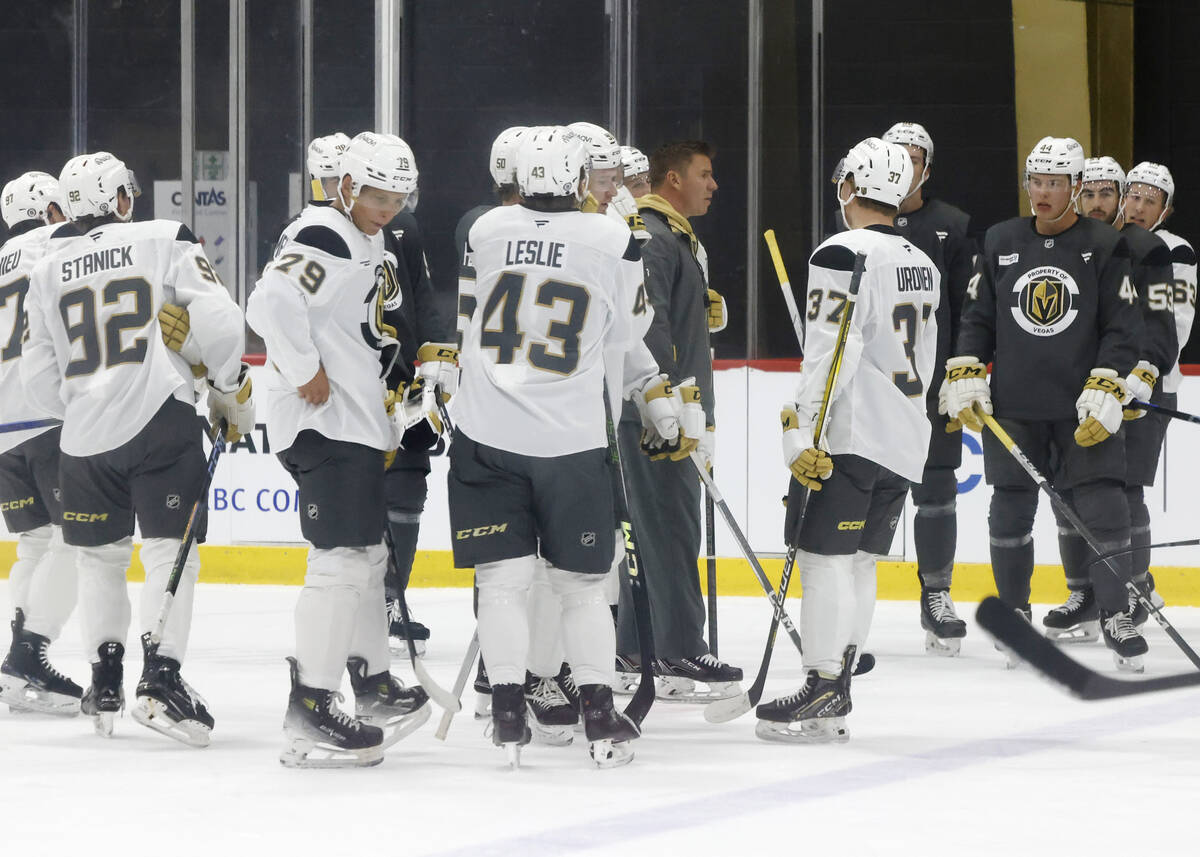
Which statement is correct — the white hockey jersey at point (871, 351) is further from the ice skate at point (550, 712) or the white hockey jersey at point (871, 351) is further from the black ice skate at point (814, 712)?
the ice skate at point (550, 712)

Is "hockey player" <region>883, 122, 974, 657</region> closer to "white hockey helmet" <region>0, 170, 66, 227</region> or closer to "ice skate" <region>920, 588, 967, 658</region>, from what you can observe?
"ice skate" <region>920, 588, 967, 658</region>

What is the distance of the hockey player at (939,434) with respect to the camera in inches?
208

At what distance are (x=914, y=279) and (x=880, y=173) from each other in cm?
24

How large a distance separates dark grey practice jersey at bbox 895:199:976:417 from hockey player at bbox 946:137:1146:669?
0.11m

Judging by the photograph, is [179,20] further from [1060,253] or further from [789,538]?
[789,538]

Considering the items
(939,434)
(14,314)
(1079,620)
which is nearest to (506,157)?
(14,314)

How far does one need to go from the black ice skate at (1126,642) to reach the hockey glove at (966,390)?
2.07 feet

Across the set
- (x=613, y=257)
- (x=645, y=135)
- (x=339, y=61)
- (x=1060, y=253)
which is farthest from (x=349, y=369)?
(x=645, y=135)

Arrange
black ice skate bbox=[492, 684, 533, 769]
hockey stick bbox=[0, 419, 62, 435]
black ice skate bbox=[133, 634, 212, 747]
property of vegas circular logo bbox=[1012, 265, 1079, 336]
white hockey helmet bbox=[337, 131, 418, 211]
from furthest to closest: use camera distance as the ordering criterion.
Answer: property of vegas circular logo bbox=[1012, 265, 1079, 336] → hockey stick bbox=[0, 419, 62, 435] → black ice skate bbox=[133, 634, 212, 747] → white hockey helmet bbox=[337, 131, 418, 211] → black ice skate bbox=[492, 684, 533, 769]

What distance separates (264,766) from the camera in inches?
140

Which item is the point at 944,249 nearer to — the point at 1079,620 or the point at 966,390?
the point at 966,390

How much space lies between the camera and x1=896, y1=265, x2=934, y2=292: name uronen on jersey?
3922 mm

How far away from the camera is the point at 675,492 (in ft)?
14.7

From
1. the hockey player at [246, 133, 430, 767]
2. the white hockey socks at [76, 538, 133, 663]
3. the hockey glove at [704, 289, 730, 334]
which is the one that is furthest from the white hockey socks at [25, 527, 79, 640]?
the hockey glove at [704, 289, 730, 334]
